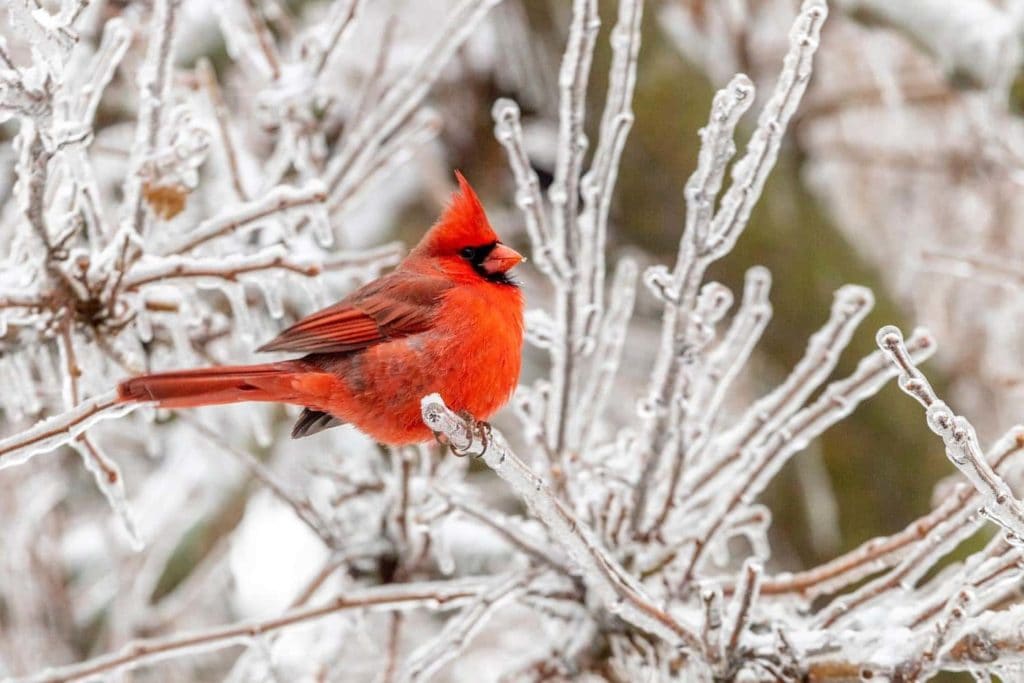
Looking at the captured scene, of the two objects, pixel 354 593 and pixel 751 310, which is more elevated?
pixel 751 310

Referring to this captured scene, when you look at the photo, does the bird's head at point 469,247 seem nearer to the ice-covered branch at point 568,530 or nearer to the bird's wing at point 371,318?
the bird's wing at point 371,318

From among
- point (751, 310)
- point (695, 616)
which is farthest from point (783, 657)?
point (751, 310)

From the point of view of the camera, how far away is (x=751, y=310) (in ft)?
10.4

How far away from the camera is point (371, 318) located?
9.97 ft

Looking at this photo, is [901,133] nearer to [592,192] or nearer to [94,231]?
[592,192]

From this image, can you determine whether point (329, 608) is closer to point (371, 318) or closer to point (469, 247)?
point (371, 318)

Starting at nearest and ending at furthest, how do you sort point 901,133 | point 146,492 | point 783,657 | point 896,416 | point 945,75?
point 783,657
point 945,75
point 896,416
point 146,492
point 901,133

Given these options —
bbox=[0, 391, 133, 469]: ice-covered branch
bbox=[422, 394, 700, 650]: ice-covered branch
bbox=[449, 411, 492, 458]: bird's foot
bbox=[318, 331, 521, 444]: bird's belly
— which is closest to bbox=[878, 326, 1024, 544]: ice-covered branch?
bbox=[422, 394, 700, 650]: ice-covered branch

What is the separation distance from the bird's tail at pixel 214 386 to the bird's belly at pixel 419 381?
154mm

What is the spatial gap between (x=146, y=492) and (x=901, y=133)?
4576mm

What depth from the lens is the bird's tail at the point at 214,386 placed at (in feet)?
8.27

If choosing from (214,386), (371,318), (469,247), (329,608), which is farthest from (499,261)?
(329,608)

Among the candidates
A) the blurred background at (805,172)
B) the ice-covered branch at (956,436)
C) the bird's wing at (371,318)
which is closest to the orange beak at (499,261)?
the bird's wing at (371,318)

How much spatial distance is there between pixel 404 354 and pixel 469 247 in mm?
377
